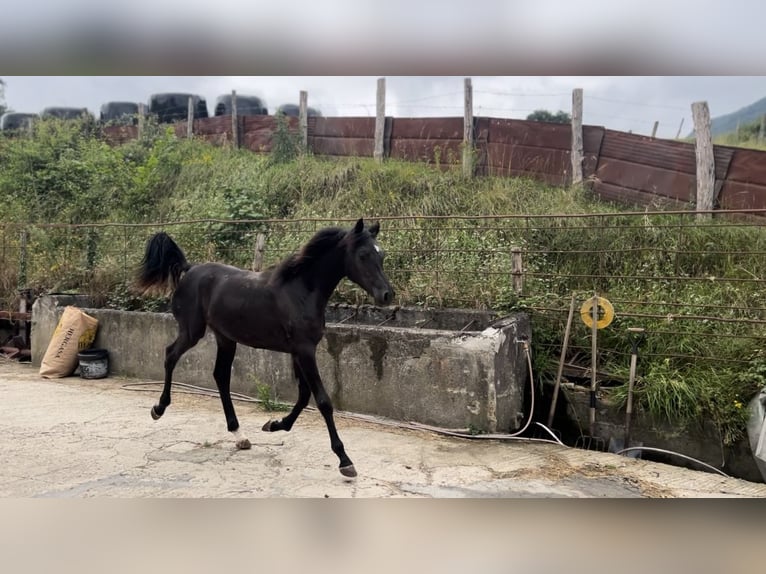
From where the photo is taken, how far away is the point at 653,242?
7363 millimetres

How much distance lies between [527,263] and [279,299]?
369 centimetres

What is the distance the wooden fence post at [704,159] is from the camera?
8586 millimetres

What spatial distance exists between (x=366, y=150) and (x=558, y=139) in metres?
3.66

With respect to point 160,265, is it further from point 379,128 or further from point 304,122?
point 304,122

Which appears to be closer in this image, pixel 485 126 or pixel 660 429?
pixel 660 429

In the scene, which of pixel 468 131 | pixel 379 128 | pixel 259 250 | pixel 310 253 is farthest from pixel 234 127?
pixel 310 253

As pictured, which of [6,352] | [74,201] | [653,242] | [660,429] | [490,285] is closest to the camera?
[660,429]

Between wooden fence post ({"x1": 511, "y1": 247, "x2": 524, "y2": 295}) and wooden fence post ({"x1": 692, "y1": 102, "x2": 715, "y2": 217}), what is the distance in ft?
13.5

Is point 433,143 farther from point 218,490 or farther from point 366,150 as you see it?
point 218,490

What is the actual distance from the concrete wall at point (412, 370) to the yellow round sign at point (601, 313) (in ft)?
2.03

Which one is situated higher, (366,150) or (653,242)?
(366,150)

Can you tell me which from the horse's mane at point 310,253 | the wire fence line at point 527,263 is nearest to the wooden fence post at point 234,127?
the wire fence line at point 527,263

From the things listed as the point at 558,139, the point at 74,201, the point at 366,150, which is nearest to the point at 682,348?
the point at 558,139

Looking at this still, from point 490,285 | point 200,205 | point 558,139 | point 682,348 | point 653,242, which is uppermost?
point 558,139
